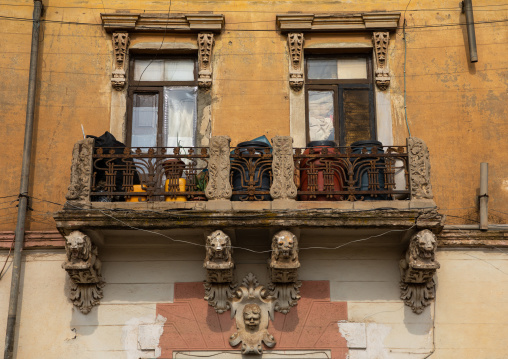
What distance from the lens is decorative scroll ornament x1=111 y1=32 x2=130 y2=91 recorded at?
12016 millimetres

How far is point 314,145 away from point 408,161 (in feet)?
4.10

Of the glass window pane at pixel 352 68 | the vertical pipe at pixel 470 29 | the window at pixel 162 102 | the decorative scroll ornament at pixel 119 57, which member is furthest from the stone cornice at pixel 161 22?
the vertical pipe at pixel 470 29

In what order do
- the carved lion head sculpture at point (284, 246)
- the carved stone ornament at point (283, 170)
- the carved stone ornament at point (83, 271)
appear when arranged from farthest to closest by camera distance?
1. the carved stone ornament at point (283, 170)
2. the carved stone ornament at point (83, 271)
3. the carved lion head sculpture at point (284, 246)

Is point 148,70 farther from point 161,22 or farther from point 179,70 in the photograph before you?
point 161,22

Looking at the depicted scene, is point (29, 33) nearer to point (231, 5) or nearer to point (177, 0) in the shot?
point (177, 0)

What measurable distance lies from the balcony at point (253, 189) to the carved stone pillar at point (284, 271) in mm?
213

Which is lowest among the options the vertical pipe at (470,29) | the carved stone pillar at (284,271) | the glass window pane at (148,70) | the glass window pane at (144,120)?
the carved stone pillar at (284,271)

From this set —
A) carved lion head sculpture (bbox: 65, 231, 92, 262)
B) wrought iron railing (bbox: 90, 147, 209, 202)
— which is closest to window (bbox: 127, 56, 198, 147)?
wrought iron railing (bbox: 90, 147, 209, 202)

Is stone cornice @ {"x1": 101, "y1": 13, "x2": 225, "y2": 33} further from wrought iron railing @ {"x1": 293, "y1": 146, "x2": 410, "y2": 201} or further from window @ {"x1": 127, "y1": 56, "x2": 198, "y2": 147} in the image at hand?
wrought iron railing @ {"x1": 293, "y1": 146, "x2": 410, "y2": 201}

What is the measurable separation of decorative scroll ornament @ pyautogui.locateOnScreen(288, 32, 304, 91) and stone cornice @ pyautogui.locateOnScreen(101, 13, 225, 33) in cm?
108

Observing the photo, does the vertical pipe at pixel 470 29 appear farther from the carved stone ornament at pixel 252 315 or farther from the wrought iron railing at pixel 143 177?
the carved stone ornament at pixel 252 315

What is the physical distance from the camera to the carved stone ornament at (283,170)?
10461mm

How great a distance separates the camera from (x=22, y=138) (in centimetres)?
1171

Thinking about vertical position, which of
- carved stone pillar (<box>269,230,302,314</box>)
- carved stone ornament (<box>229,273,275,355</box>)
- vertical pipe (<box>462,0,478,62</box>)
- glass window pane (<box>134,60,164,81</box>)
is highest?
vertical pipe (<box>462,0,478,62</box>)
